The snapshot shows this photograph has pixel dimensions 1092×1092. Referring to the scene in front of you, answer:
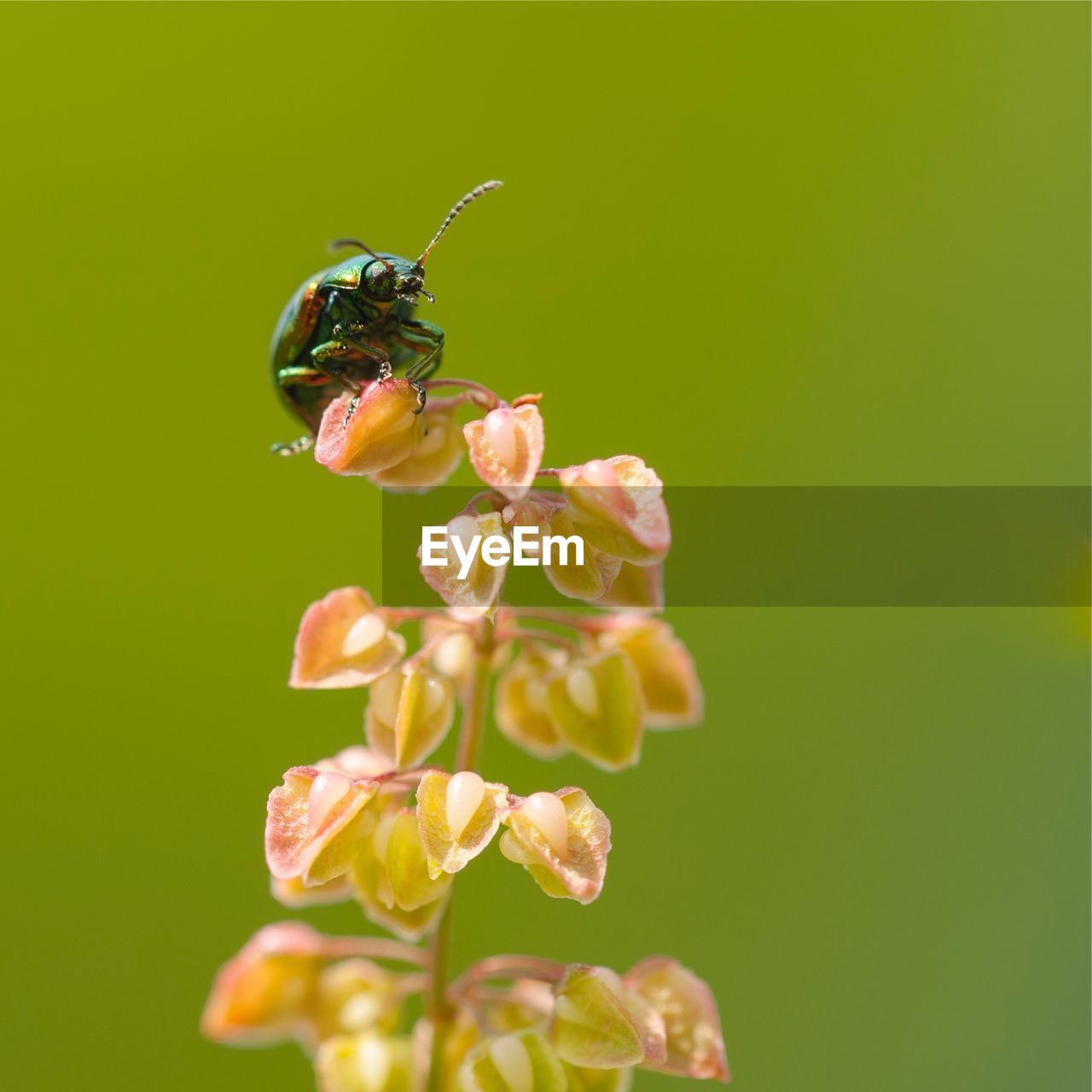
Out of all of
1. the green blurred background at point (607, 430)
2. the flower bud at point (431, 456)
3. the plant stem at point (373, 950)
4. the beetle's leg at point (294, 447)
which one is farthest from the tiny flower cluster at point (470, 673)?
the green blurred background at point (607, 430)

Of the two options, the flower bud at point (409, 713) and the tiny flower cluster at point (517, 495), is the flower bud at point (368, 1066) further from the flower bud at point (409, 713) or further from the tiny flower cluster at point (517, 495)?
the tiny flower cluster at point (517, 495)

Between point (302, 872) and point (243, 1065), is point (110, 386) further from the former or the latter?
point (302, 872)

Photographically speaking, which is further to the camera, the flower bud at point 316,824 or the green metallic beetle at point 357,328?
the green metallic beetle at point 357,328

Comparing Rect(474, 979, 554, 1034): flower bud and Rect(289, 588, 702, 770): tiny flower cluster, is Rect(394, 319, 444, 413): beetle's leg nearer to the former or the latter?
Rect(289, 588, 702, 770): tiny flower cluster

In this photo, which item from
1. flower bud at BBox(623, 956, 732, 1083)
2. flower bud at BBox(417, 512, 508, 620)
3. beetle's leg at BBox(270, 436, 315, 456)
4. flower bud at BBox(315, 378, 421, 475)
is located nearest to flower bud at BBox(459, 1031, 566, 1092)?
flower bud at BBox(623, 956, 732, 1083)

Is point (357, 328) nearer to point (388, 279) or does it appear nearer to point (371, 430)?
point (388, 279)

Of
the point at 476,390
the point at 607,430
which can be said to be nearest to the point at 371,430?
the point at 476,390

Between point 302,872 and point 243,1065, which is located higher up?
point 302,872

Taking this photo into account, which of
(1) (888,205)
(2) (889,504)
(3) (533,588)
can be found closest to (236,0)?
(1) (888,205)
